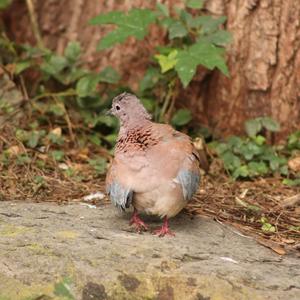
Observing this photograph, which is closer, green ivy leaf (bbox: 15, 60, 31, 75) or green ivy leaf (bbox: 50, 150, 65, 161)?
green ivy leaf (bbox: 50, 150, 65, 161)

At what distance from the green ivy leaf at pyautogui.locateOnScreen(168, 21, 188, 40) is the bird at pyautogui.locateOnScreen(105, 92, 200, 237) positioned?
5.20ft

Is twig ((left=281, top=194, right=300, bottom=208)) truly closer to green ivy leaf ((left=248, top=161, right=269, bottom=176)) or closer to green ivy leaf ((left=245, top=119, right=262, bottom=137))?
green ivy leaf ((left=248, top=161, right=269, bottom=176))

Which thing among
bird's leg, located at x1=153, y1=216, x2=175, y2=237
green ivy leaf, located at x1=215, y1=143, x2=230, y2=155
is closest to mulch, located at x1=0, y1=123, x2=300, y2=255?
green ivy leaf, located at x1=215, y1=143, x2=230, y2=155

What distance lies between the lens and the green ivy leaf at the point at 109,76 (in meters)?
6.21

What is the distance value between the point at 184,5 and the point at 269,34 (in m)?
0.78

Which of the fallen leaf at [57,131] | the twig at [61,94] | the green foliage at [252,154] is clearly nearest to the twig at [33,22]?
the twig at [61,94]

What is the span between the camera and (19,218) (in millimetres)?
4195

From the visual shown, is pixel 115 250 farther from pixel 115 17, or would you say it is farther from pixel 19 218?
pixel 115 17

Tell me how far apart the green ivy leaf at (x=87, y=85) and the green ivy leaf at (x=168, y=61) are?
2.34ft

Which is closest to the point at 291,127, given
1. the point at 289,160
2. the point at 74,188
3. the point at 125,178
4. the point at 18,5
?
the point at 289,160

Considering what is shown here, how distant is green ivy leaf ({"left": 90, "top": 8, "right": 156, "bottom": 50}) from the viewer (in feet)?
18.2

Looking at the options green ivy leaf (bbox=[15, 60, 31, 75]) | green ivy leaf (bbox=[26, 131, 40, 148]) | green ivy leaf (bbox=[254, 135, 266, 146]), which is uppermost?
green ivy leaf (bbox=[15, 60, 31, 75])

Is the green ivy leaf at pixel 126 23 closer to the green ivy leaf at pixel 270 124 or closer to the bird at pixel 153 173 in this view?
the green ivy leaf at pixel 270 124

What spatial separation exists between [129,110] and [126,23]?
4.98 ft
